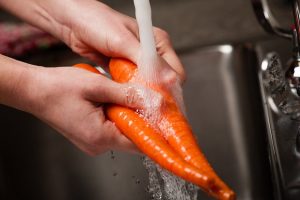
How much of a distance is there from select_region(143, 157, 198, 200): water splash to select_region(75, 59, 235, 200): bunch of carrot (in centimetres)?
10

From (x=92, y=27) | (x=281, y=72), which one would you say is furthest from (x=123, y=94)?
(x=281, y=72)

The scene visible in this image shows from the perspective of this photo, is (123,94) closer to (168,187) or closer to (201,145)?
(168,187)

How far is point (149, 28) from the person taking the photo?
1.98ft

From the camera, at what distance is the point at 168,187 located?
0.73m

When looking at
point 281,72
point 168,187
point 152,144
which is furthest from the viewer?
point 281,72

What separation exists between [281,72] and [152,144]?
406 mm

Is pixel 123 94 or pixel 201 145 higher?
pixel 123 94

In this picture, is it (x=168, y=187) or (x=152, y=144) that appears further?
(x=168, y=187)

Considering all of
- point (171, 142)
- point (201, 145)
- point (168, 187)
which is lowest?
point (201, 145)

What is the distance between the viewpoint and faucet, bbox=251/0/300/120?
76 cm

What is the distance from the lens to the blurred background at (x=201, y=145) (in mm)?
942

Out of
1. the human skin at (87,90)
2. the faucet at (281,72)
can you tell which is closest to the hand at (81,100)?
the human skin at (87,90)

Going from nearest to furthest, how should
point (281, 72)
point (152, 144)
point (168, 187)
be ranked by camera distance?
point (152, 144) → point (168, 187) → point (281, 72)

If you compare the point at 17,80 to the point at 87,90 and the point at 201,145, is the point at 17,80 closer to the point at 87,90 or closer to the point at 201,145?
the point at 87,90
